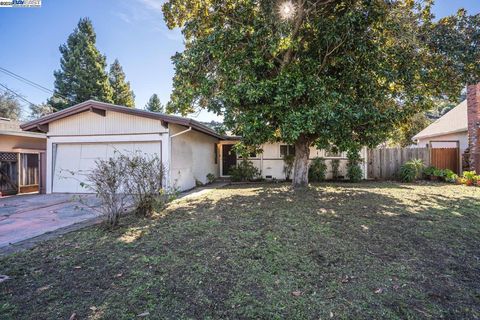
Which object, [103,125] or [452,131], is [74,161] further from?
[452,131]

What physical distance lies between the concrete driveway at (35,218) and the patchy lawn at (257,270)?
0.98m

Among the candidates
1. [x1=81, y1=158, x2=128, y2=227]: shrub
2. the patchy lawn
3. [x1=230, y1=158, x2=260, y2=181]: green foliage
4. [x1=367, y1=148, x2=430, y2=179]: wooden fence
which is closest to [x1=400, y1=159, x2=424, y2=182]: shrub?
[x1=367, y1=148, x2=430, y2=179]: wooden fence

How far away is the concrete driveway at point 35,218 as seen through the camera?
4957mm

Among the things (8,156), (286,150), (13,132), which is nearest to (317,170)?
(286,150)

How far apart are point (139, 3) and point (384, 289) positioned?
11080mm

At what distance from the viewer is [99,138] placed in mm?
10477

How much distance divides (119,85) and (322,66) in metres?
27.4

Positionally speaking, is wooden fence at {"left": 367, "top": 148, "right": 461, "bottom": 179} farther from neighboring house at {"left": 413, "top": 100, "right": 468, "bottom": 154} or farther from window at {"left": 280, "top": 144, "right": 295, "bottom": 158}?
window at {"left": 280, "top": 144, "right": 295, "bottom": 158}

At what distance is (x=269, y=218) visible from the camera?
555 cm

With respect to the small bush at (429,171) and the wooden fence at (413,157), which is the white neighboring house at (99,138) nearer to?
the wooden fence at (413,157)

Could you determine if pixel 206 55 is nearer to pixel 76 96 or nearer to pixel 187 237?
pixel 187 237

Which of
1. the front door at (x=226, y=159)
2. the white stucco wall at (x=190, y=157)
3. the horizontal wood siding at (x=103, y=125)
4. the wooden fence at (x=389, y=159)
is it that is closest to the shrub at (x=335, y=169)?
the wooden fence at (x=389, y=159)

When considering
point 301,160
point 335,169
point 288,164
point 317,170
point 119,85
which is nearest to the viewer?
point 301,160

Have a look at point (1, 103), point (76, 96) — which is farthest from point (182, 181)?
point (1, 103)
